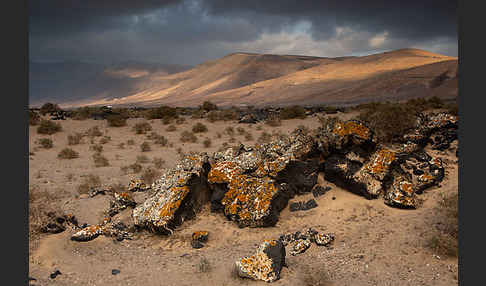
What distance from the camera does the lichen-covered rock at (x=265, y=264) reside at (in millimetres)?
3506

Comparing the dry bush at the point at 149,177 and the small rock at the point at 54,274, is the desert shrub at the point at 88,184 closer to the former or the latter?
the dry bush at the point at 149,177

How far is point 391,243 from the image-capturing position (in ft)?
12.9

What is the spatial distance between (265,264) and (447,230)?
2562 mm

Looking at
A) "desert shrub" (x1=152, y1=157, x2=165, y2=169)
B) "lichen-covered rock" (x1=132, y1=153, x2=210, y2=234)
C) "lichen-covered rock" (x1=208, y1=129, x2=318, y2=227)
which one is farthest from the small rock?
"desert shrub" (x1=152, y1=157, x2=165, y2=169)

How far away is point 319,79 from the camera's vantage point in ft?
197

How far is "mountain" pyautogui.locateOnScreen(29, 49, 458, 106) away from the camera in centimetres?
3988

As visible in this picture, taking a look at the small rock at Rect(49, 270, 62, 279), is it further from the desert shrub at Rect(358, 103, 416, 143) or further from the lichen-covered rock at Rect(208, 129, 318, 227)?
the desert shrub at Rect(358, 103, 416, 143)

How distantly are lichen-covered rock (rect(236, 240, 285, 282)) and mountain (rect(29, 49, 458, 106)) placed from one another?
35704mm

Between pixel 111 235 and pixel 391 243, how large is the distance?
14.6 ft

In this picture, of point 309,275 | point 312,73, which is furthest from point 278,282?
point 312,73

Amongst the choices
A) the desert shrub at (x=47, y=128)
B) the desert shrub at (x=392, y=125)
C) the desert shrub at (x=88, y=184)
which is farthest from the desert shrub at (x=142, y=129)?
the desert shrub at (x=392, y=125)

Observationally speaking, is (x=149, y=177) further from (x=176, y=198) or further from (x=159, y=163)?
(x=176, y=198)

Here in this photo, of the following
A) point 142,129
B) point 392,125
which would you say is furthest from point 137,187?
point 142,129

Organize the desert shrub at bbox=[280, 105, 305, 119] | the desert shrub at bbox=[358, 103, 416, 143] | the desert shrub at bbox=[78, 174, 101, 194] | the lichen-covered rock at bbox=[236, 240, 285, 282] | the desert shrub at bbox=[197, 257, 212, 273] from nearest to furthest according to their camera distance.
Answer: the lichen-covered rock at bbox=[236, 240, 285, 282], the desert shrub at bbox=[197, 257, 212, 273], the desert shrub at bbox=[358, 103, 416, 143], the desert shrub at bbox=[78, 174, 101, 194], the desert shrub at bbox=[280, 105, 305, 119]
